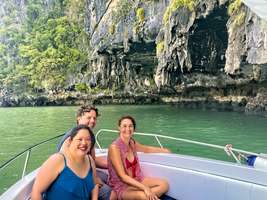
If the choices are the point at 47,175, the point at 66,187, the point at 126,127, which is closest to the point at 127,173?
the point at 126,127

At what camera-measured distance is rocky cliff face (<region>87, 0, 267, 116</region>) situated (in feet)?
67.3

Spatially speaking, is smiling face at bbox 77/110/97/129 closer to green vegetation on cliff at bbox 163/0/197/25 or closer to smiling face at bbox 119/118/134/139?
smiling face at bbox 119/118/134/139

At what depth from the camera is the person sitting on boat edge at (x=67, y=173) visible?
273 centimetres

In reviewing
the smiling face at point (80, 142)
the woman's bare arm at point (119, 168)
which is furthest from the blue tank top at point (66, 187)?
the woman's bare arm at point (119, 168)

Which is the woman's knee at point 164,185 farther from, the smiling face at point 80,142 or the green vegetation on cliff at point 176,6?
the green vegetation on cliff at point 176,6

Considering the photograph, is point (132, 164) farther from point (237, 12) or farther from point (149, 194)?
point (237, 12)

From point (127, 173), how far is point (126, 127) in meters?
0.41

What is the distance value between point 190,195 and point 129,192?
0.54 metres

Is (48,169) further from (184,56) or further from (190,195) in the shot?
(184,56)

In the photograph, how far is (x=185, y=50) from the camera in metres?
23.6

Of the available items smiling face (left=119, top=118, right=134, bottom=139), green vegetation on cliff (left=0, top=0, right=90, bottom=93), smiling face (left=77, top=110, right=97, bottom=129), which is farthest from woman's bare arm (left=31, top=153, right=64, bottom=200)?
green vegetation on cliff (left=0, top=0, right=90, bottom=93)

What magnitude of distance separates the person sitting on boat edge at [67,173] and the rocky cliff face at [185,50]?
15.6m

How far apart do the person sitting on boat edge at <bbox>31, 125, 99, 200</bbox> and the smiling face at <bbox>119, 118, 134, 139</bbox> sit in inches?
31.0

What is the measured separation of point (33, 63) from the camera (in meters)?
52.5
